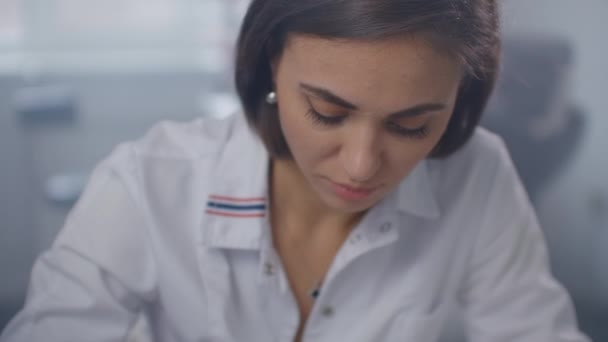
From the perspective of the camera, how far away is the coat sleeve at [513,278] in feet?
3.14

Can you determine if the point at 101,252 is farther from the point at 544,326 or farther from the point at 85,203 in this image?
the point at 544,326

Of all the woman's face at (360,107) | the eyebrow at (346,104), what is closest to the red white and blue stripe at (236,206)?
the woman's face at (360,107)

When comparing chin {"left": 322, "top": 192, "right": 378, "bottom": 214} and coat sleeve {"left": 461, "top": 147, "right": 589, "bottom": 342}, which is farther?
coat sleeve {"left": 461, "top": 147, "right": 589, "bottom": 342}

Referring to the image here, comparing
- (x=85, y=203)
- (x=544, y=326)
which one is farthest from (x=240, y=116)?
(x=544, y=326)

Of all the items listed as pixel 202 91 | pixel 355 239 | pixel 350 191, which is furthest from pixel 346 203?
pixel 202 91

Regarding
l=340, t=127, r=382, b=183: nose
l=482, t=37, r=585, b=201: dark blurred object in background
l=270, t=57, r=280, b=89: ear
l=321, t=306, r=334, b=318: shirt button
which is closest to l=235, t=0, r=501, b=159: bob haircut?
l=270, t=57, r=280, b=89: ear

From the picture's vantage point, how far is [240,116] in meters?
0.97

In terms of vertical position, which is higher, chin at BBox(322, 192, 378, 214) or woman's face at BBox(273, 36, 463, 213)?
woman's face at BBox(273, 36, 463, 213)

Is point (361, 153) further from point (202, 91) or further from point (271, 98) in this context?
point (202, 91)

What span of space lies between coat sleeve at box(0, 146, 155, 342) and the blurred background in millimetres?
257

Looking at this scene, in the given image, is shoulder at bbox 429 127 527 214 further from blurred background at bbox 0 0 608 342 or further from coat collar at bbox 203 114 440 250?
blurred background at bbox 0 0 608 342

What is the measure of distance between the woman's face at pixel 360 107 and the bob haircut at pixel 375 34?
0.01 metres

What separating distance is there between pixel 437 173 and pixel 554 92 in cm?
40

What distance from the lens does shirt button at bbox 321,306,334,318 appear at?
0.90 metres
